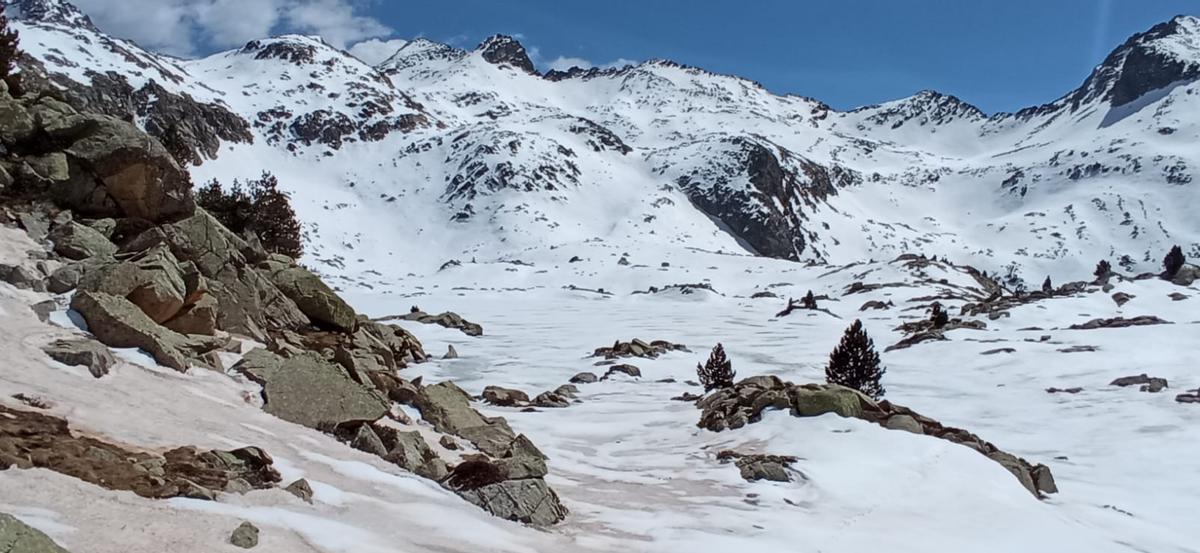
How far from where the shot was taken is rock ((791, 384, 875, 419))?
15594mm

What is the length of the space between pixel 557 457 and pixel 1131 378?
18581 mm

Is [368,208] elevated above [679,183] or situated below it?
below

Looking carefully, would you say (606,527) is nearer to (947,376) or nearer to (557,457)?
(557,457)

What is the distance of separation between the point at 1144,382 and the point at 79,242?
26.1m

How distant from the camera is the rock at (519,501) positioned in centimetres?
879

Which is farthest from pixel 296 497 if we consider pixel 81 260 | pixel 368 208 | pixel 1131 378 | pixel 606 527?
pixel 368 208

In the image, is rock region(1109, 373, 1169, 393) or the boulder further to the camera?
rock region(1109, 373, 1169, 393)

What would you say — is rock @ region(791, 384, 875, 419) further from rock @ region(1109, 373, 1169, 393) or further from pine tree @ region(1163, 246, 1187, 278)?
pine tree @ region(1163, 246, 1187, 278)

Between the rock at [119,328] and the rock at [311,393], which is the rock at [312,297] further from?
the rock at [119,328]

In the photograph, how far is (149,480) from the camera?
6.69m

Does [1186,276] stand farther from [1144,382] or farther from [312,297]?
[312,297]

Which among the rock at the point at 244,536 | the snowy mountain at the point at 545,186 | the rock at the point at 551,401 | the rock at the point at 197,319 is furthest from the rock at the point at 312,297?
the snowy mountain at the point at 545,186

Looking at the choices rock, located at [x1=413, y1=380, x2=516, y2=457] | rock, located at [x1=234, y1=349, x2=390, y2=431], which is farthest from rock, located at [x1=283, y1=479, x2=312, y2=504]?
rock, located at [x1=413, y1=380, x2=516, y2=457]

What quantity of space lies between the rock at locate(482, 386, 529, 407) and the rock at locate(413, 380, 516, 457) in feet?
13.3
